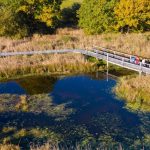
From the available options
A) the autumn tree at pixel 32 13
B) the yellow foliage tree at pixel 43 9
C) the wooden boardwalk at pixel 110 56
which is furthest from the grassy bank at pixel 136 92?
the yellow foliage tree at pixel 43 9

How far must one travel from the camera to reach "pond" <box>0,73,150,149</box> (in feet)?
72.7

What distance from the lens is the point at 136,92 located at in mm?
28984

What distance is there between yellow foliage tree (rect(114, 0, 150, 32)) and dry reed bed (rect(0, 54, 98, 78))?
1706 cm

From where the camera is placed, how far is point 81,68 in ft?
126

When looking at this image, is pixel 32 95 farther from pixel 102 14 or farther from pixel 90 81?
pixel 102 14

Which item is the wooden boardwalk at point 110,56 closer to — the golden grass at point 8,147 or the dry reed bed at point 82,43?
the dry reed bed at point 82,43

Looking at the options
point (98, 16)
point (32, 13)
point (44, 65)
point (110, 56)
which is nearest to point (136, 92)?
point (110, 56)

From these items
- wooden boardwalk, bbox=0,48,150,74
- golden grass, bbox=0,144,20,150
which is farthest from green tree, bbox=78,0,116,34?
golden grass, bbox=0,144,20,150

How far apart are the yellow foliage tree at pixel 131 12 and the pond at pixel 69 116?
2205 centimetres

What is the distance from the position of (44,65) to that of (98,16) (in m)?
19.2

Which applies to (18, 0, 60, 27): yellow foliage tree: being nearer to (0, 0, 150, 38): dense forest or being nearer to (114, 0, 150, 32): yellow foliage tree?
(0, 0, 150, 38): dense forest

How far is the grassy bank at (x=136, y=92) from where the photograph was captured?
2743 centimetres

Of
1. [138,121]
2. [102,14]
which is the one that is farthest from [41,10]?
[138,121]

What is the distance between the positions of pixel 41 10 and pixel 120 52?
22131 millimetres
